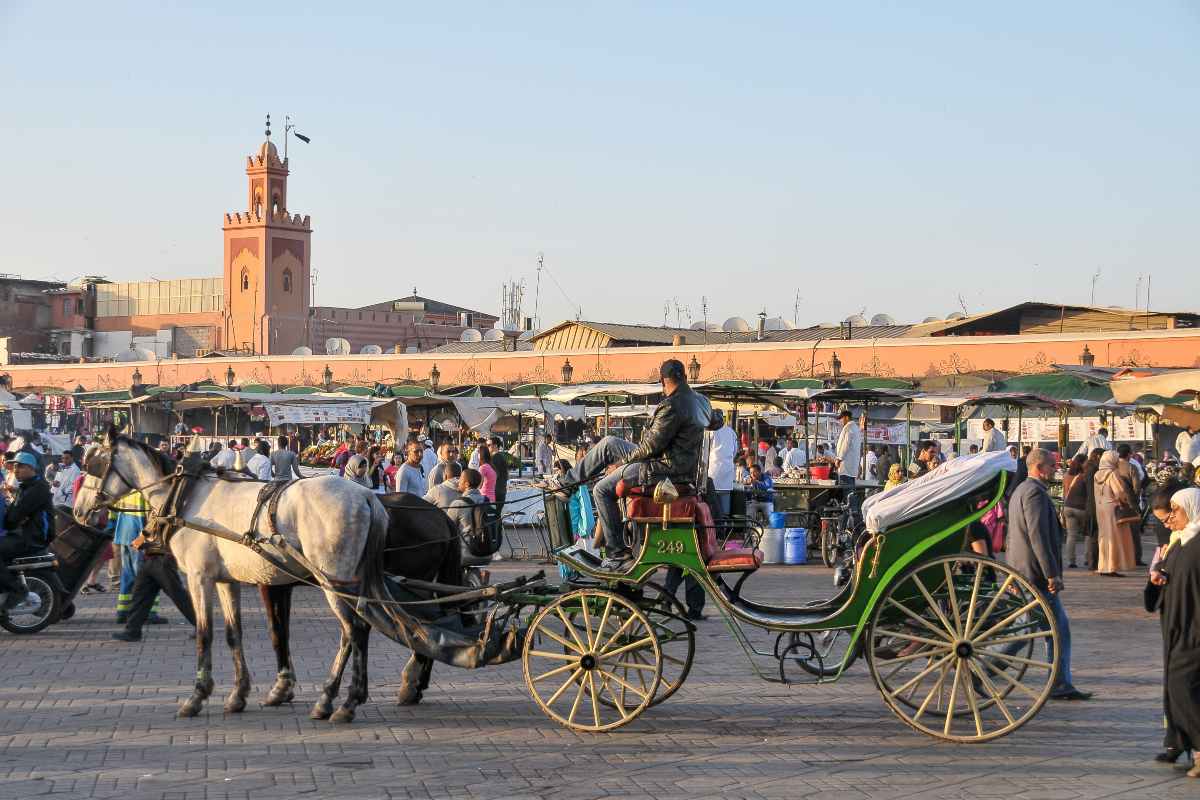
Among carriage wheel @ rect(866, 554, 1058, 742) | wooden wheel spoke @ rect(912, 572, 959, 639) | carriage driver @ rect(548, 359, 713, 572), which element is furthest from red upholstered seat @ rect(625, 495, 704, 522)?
wooden wheel spoke @ rect(912, 572, 959, 639)

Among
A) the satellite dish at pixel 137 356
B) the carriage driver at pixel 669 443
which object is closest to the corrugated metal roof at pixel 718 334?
the satellite dish at pixel 137 356

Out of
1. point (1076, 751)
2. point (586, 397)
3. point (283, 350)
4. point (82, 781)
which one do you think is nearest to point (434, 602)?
point (82, 781)

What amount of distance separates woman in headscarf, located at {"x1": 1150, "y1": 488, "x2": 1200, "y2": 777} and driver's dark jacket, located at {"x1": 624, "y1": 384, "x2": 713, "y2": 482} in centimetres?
275

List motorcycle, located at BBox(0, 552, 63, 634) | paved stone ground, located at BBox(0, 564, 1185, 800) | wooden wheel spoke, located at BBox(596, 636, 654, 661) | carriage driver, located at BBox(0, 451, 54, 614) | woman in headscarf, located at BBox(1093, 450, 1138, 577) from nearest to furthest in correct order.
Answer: paved stone ground, located at BBox(0, 564, 1185, 800) < wooden wheel spoke, located at BBox(596, 636, 654, 661) < carriage driver, located at BBox(0, 451, 54, 614) < motorcycle, located at BBox(0, 552, 63, 634) < woman in headscarf, located at BBox(1093, 450, 1138, 577)

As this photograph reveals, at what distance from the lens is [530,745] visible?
804cm

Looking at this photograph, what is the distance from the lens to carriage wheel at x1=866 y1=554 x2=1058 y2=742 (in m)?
7.84

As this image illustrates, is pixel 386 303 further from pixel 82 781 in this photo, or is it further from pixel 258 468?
pixel 82 781

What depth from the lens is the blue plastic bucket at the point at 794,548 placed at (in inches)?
751

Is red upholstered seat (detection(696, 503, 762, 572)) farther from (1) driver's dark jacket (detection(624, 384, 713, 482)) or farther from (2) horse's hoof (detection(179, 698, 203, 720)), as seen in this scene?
(2) horse's hoof (detection(179, 698, 203, 720))

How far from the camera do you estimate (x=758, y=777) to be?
727cm

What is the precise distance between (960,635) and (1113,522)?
34.6 ft

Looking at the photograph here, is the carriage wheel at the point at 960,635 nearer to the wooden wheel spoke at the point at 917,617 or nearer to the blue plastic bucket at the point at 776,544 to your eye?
the wooden wheel spoke at the point at 917,617

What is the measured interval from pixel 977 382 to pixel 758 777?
28134 mm

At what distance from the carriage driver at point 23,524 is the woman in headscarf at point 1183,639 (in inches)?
382
